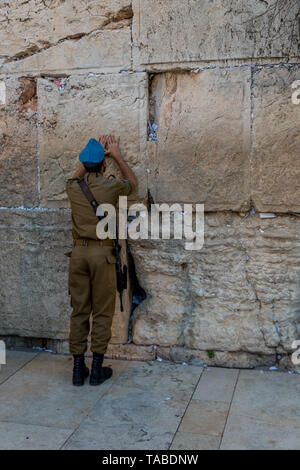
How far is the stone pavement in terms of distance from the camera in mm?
3307

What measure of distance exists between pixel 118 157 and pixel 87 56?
34.0 inches

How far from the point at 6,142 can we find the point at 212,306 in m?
2.21

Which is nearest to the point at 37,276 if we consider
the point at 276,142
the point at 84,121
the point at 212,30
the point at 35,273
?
the point at 35,273

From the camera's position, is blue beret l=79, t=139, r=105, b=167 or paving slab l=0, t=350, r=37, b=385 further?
paving slab l=0, t=350, r=37, b=385

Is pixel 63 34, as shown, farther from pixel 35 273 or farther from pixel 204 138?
pixel 35 273

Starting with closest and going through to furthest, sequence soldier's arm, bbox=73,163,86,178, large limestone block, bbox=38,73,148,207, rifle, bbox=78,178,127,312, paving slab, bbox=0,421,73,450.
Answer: paving slab, bbox=0,421,73,450 < rifle, bbox=78,178,127,312 < soldier's arm, bbox=73,163,86,178 < large limestone block, bbox=38,73,148,207

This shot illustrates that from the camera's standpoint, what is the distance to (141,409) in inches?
147

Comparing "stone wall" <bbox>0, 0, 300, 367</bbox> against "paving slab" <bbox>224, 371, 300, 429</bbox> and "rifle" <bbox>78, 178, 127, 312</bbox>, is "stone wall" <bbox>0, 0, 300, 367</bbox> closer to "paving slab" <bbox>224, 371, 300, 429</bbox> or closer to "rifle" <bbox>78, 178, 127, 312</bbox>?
"paving slab" <bbox>224, 371, 300, 429</bbox>

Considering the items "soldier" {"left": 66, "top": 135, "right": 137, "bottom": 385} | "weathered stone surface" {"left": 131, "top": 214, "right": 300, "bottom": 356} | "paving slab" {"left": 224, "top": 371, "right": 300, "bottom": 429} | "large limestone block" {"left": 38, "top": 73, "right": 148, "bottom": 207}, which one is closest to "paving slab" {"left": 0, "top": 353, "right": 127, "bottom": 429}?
"soldier" {"left": 66, "top": 135, "right": 137, "bottom": 385}

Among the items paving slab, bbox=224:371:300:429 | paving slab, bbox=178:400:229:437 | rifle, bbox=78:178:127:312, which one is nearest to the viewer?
paving slab, bbox=178:400:229:437

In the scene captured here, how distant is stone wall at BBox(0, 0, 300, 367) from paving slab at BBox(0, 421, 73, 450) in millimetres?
1293

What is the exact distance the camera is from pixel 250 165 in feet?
13.8

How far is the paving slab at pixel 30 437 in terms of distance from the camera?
10.6 feet
